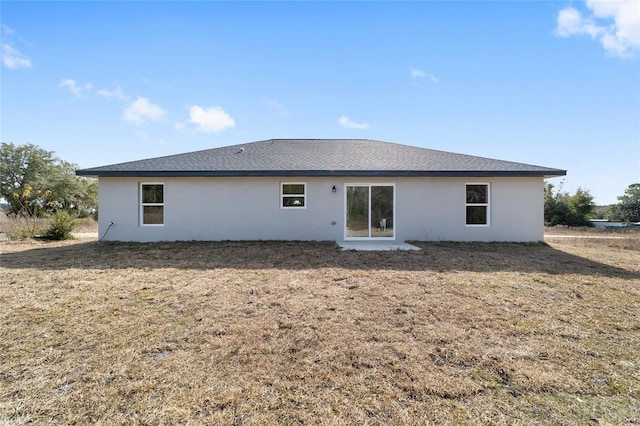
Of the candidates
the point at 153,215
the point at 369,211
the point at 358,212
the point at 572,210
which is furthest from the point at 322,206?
the point at 572,210

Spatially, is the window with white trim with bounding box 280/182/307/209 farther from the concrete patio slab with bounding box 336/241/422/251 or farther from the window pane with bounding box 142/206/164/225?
the window pane with bounding box 142/206/164/225

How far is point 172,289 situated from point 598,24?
50.2 feet

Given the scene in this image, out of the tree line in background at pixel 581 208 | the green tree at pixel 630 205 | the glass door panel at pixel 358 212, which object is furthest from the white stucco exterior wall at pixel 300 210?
the green tree at pixel 630 205

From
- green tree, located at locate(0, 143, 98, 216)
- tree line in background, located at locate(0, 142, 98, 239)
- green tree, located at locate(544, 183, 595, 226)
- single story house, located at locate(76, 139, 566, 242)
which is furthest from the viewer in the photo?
green tree, located at locate(0, 143, 98, 216)

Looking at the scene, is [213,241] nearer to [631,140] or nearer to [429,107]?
[429,107]

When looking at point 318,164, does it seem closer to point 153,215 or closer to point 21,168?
point 153,215

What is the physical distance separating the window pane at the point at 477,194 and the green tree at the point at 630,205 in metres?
21.9

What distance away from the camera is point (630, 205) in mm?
22062

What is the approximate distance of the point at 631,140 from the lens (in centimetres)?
1520

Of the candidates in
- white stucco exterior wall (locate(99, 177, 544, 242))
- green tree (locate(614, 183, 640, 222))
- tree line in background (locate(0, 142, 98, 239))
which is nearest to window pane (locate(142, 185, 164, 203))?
white stucco exterior wall (locate(99, 177, 544, 242))

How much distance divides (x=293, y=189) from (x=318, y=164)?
4.28 feet

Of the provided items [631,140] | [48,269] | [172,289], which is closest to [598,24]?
[631,140]

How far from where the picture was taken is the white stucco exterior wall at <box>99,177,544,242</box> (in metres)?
10.0

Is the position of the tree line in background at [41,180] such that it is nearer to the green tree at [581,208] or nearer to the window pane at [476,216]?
the window pane at [476,216]
